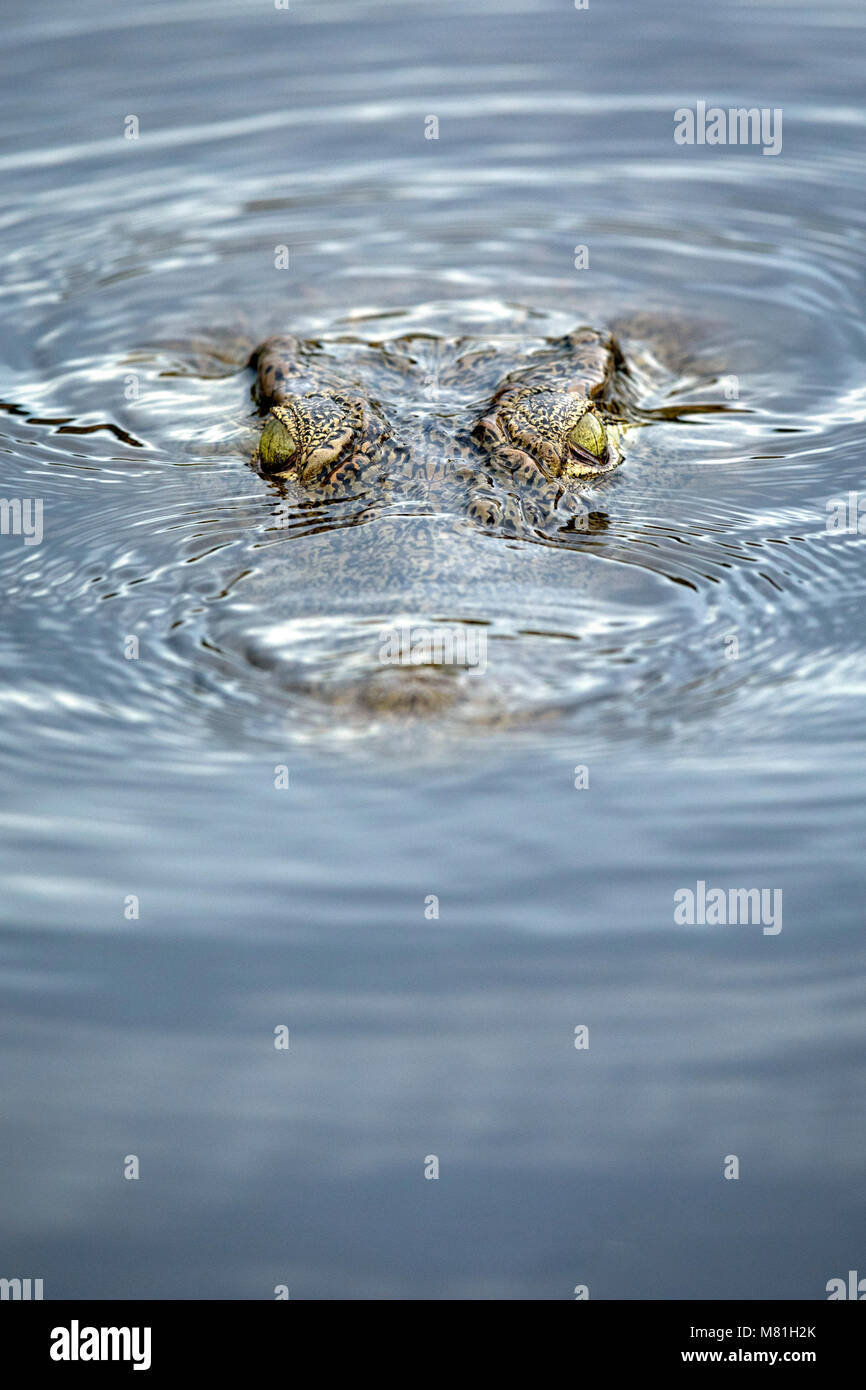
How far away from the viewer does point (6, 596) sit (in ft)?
18.5

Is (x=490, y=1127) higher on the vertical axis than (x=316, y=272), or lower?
lower

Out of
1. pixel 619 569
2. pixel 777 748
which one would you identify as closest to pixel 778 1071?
pixel 777 748

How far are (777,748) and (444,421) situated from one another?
2522 millimetres

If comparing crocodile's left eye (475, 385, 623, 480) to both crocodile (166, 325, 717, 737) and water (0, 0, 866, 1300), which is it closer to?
crocodile (166, 325, 717, 737)

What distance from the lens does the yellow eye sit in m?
6.40

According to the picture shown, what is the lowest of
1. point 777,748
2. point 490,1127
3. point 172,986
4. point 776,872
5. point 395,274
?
point 490,1127

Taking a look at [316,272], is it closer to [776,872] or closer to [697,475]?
[697,475]

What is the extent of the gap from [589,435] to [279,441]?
4.59 feet

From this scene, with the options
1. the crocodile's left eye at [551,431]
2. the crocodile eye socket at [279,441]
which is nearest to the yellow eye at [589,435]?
the crocodile's left eye at [551,431]

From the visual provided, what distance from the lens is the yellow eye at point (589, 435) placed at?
6402 millimetres

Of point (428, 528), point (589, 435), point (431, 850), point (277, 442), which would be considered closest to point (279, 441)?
point (277, 442)

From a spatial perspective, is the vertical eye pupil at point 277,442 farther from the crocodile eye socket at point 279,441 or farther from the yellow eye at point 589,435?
the yellow eye at point 589,435

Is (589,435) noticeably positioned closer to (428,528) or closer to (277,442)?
(428,528)

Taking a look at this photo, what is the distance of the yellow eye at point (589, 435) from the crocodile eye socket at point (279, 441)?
1.24m
